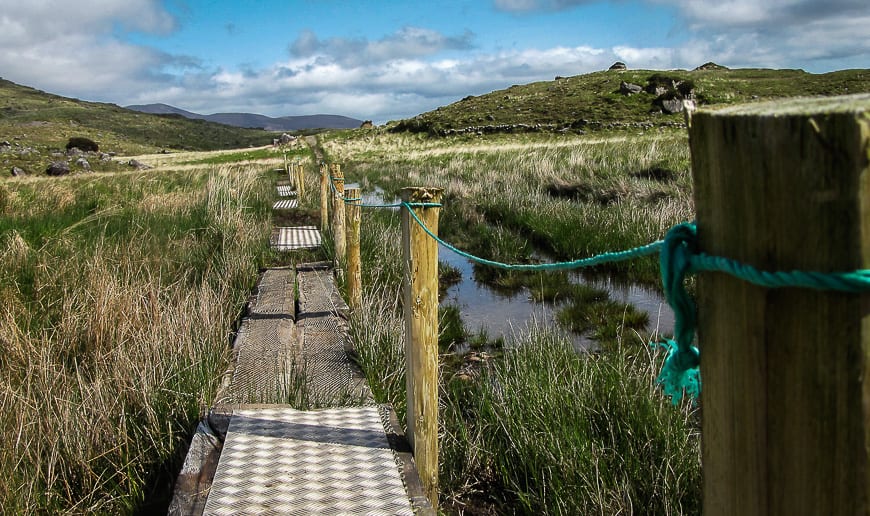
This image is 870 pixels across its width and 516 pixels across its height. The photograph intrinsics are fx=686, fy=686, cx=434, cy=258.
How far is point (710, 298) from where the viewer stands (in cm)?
101

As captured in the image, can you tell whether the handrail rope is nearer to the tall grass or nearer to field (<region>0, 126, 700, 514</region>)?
field (<region>0, 126, 700, 514</region>)

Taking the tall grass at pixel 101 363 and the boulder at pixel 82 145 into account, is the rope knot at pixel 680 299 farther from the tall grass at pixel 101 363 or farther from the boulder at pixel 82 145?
the boulder at pixel 82 145

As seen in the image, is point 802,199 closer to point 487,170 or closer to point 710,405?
point 710,405

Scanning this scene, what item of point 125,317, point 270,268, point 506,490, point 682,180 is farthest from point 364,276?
point 682,180

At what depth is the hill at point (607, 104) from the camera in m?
49.0

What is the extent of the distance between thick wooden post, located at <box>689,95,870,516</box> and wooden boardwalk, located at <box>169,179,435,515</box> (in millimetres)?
1849

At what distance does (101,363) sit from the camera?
12.9 feet

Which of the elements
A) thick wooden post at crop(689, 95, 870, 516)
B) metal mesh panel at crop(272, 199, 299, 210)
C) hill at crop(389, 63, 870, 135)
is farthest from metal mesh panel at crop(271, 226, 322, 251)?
hill at crop(389, 63, 870, 135)

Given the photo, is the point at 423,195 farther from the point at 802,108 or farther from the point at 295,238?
the point at 295,238

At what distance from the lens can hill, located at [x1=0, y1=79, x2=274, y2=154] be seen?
273 ft

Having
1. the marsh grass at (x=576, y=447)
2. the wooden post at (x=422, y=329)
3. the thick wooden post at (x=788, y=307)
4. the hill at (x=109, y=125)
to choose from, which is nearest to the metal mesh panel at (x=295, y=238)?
the marsh grass at (x=576, y=447)

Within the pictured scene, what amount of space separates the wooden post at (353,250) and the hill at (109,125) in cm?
7514

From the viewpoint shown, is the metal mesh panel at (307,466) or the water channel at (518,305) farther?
the water channel at (518,305)

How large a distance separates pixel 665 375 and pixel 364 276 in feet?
19.5
